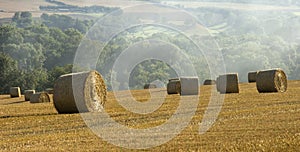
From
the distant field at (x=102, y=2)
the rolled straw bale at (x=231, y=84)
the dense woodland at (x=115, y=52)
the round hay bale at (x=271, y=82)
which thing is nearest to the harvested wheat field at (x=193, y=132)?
the round hay bale at (x=271, y=82)

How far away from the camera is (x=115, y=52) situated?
114 meters

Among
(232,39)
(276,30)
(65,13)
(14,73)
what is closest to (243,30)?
(276,30)

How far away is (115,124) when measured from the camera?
15.5 m

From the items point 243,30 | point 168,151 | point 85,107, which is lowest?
point 243,30

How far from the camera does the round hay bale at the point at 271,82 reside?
28.1 meters

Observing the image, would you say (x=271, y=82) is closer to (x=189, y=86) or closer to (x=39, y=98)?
(x=189, y=86)

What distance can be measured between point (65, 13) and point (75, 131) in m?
181

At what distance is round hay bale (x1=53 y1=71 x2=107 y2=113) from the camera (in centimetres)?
2031

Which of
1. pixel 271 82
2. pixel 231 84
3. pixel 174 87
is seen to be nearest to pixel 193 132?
pixel 271 82

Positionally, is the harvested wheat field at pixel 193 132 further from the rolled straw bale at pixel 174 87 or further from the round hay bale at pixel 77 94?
the rolled straw bale at pixel 174 87

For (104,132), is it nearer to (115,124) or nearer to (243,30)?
(115,124)

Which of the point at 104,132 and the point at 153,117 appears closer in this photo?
the point at 104,132

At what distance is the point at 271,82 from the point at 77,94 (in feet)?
38.4

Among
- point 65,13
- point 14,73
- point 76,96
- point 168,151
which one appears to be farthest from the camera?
point 65,13
